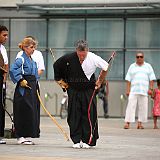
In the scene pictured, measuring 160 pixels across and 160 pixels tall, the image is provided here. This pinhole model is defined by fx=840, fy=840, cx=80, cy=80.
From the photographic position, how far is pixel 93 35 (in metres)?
28.8

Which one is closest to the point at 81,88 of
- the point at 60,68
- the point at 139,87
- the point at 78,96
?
the point at 78,96

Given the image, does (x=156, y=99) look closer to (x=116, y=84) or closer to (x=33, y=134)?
(x=116, y=84)

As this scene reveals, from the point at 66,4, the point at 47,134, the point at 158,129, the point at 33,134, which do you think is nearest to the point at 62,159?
the point at 33,134

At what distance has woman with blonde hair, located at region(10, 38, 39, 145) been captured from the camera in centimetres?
1525

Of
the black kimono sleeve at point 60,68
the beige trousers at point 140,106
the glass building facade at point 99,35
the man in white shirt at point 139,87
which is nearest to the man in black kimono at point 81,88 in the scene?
the black kimono sleeve at point 60,68

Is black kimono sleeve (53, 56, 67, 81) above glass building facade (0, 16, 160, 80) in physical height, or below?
below

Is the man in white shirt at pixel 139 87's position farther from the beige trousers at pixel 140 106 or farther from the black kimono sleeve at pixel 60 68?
the black kimono sleeve at pixel 60 68

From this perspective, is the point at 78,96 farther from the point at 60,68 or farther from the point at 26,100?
the point at 26,100

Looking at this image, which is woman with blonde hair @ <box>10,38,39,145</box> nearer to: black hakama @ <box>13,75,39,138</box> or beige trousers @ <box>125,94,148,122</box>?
black hakama @ <box>13,75,39,138</box>

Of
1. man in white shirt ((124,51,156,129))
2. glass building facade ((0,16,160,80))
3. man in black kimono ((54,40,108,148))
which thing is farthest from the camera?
glass building facade ((0,16,160,80))

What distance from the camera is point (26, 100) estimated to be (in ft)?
50.3

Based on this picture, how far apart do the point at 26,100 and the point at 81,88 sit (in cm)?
120

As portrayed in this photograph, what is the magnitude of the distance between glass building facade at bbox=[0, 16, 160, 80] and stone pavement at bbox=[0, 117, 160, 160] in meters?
8.86

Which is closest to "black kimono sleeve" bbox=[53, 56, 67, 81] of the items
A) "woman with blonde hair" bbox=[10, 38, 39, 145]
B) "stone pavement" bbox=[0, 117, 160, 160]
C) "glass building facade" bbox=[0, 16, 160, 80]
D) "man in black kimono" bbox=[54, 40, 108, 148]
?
"man in black kimono" bbox=[54, 40, 108, 148]
